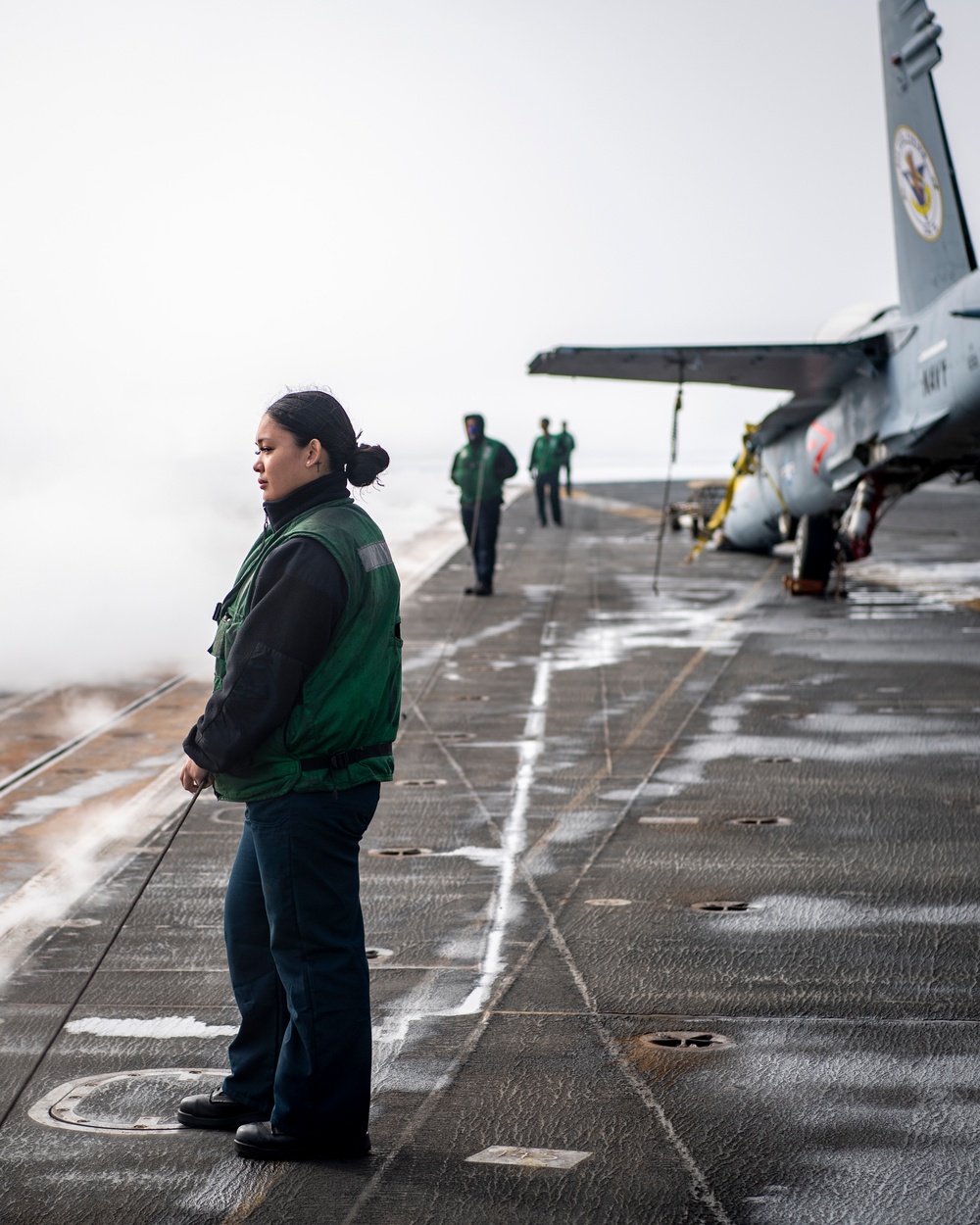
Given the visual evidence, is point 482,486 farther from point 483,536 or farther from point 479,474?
point 483,536

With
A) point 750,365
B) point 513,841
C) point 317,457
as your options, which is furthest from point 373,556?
point 750,365

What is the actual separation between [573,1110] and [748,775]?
15.0 feet

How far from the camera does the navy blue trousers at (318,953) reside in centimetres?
372

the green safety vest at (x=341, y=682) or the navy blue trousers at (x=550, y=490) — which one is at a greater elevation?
the green safety vest at (x=341, y=682)

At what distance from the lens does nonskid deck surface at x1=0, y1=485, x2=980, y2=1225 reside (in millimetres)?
3654

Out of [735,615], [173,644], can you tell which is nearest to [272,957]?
[173,644]

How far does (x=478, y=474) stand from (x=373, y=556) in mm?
13394

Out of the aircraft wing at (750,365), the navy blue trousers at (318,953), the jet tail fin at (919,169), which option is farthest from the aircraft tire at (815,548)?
the navy blue trousers at (318,953)

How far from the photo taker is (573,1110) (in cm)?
405

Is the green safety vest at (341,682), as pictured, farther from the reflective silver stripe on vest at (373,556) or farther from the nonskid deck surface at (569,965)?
the nonskid deck surface at (569,965)

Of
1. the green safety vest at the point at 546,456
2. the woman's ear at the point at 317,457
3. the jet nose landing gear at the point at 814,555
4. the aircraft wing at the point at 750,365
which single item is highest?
the aircraft wing at the point at 750,365

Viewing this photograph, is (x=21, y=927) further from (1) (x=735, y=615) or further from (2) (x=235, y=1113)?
(1) (x=735, y=615)

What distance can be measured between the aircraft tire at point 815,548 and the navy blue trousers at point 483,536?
12.0ft

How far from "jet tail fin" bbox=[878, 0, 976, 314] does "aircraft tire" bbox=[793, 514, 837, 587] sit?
305 centimetres
